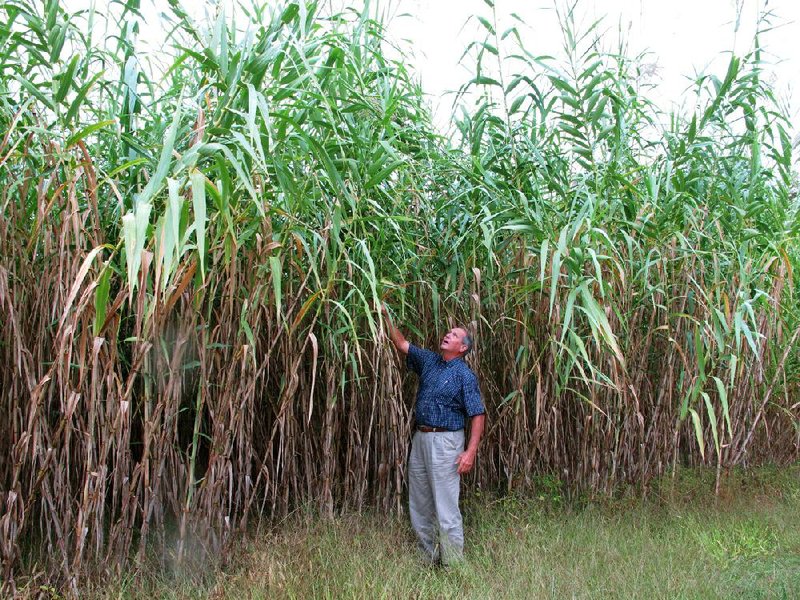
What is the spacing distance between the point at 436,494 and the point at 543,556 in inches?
17.8

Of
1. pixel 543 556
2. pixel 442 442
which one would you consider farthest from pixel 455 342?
pixel 543 556

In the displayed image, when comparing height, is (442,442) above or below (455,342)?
below

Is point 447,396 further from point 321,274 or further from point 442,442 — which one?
point 321,274

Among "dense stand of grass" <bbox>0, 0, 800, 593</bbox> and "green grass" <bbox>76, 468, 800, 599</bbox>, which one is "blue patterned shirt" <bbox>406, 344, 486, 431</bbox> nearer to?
"dense stand of grass" <bbox>0, 0, 800, 593</bbox>

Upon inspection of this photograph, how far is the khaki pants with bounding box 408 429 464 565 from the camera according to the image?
104 inches

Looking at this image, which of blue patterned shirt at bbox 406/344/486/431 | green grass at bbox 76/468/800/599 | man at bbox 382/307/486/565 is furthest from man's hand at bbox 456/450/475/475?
green grass at bbox 76/468/800/599

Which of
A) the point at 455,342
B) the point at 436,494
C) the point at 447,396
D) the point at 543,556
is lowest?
the point at 543,556

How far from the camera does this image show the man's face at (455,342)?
271 centimetres

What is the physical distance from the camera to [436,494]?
264cm

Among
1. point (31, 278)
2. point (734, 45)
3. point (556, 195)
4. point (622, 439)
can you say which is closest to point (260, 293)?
point (31, 278)

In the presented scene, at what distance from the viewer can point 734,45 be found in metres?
2.89

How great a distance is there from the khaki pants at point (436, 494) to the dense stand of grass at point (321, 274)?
0.11 m

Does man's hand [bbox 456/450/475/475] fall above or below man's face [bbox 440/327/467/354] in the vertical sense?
below

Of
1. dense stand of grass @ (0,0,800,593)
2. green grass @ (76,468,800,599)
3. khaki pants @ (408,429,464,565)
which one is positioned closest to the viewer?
dense stand of grass @ (0,0,800,593)
